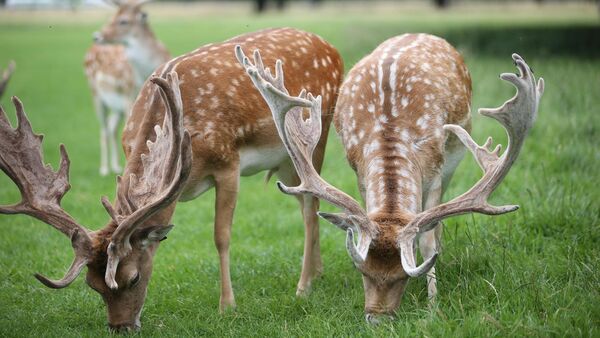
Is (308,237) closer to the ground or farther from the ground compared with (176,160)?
closer to the ground

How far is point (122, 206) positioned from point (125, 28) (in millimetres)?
7002

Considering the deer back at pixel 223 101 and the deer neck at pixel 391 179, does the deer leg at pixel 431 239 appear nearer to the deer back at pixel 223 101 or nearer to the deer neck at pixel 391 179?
the deer neck at pixel 391 179

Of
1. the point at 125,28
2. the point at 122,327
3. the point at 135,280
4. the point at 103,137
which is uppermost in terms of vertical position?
the point at 135,280

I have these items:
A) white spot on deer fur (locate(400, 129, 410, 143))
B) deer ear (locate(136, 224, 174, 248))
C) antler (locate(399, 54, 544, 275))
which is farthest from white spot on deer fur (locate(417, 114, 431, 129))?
deer ear (locate(136, 224, 174, 248))

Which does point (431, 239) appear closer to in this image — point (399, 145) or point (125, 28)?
point (399, 145)

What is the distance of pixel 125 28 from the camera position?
11.0m

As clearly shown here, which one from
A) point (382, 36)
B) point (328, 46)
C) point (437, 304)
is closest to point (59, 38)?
point (382, 36)

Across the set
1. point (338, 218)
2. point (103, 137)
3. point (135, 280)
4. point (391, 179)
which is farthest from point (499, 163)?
point (103, 137)

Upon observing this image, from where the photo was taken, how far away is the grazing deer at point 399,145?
406 centimetres

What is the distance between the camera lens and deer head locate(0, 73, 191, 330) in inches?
167

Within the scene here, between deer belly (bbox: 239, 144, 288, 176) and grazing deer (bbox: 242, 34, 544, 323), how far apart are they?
541mm

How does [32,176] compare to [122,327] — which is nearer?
[122,327]

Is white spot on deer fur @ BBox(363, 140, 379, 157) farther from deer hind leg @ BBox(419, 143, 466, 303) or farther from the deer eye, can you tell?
the deer eye

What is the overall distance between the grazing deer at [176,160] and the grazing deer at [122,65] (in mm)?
5102
